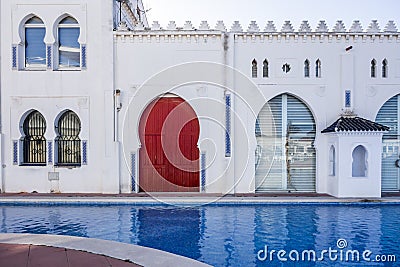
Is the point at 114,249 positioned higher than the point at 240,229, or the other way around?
the point at 114,249

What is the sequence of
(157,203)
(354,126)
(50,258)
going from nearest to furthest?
(50,258) < (157,203) < (354,126)

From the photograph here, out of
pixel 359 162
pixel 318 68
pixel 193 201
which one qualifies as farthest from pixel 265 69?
pixel 193 201

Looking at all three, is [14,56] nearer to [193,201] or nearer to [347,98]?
[193,201]

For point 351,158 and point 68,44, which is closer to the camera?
point 351,158

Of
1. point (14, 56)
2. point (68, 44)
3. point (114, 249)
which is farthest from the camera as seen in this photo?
point (68, 44)

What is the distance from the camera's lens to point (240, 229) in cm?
722

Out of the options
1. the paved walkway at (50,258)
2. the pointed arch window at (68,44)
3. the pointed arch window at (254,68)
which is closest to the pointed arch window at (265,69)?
the pointed arch window at (254,68)

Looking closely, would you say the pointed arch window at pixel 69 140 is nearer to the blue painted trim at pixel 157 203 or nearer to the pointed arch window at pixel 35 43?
the pointed arch window at pixel 35 43

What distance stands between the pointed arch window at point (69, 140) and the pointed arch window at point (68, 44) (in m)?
1.41

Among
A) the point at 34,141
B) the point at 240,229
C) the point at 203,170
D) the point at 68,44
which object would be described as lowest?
the point at 240,229

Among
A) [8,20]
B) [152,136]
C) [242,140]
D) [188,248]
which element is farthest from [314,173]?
[8,20]

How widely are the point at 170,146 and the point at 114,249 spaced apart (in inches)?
252

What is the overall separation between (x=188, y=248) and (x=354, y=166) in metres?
6.62

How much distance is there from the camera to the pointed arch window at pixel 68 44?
36.4 feet
